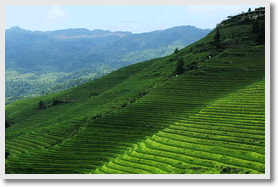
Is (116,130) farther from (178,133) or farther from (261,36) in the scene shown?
(261,36)

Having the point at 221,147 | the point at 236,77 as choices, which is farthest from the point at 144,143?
the point at 236,77

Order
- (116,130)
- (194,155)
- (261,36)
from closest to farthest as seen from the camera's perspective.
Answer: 1. (194,155)
2. (116,130)
3. (261,36)

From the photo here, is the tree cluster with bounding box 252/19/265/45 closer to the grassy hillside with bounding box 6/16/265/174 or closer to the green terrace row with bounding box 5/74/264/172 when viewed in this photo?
the grassy hillside with bounding box 6/16/265/174

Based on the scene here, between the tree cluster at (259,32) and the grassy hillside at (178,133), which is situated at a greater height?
the tree cluster at (259,32)

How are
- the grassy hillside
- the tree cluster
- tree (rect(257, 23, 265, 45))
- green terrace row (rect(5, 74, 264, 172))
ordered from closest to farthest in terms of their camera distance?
the grassy hillside, green terrace row (rect(5, 74, 264, 172)), tree (rect(257, 23, 265, 45)), the tree cluster

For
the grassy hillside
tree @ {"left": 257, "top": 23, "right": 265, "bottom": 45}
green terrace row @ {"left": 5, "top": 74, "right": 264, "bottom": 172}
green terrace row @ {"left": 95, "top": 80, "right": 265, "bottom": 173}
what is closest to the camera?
green terrace row @ {"left": 95, "top": 80, "right": 265, "bottom": 173}

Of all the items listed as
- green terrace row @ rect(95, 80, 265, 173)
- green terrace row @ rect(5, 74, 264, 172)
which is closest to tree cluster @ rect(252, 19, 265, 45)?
green terrace row @ rect(5, 74, 264, 172)

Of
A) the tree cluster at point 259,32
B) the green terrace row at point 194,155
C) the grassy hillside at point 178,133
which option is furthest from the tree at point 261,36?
the green terrace row at point 194,155

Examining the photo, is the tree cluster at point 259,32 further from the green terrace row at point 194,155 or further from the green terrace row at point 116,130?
the green terrace row at point 194,155

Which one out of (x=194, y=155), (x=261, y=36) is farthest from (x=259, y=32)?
(x=194, y=155)

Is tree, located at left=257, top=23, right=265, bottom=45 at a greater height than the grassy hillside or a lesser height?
greater

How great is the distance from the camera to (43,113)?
101 metres

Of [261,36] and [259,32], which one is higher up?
[259,32]

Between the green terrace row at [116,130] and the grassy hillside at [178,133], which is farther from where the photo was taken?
the green terrace row at [116,130]
